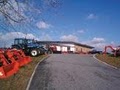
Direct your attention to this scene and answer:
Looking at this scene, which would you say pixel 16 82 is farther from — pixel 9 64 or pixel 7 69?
pixel 9 64

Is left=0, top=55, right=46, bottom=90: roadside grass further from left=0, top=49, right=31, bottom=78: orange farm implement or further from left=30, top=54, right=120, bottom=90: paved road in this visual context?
left=30, top=54, right=120, bottom=90: paved road

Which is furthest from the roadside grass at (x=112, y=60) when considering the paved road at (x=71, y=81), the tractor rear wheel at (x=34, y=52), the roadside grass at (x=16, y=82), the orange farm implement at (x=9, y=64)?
the roadside grass at (x=16, y=82)

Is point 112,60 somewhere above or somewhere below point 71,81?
above

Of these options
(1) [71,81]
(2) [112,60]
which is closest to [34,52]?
(2) [112,60]

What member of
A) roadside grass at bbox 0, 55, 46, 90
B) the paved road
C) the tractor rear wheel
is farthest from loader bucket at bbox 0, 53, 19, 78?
the tractor rear wheel

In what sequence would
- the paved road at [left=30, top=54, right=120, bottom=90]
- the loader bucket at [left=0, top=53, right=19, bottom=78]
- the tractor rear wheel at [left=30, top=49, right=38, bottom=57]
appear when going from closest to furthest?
the paved road at [left=30, top=54, right=120, bottom=90], the loader bucket at [left=0, top=53, right=19, bottom=78], the tractor rear wheel at [left=30, top=49, right=38, bottom=57]

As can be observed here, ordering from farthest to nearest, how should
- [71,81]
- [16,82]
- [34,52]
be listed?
1. [34,52]
2. [71,81]
3. [16,82]

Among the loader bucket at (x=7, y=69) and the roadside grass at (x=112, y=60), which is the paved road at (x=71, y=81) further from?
the roadside grass at (x=112, y=60)

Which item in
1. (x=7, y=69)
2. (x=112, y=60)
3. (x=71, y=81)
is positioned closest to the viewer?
(x=71, y=81)

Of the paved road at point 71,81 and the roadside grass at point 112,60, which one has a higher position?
the roadside grass at point 112,60

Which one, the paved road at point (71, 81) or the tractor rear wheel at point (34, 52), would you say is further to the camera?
the tractor rear wheel at point (34, 52)

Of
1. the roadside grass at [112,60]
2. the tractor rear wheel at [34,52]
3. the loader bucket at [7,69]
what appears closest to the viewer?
the loader bucket at [7,69]

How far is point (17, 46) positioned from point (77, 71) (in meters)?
18.3

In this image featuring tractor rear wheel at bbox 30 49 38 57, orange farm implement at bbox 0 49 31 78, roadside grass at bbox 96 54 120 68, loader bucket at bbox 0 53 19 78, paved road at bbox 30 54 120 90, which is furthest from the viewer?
tractor rear wheel at bbox 30 49 38 57
